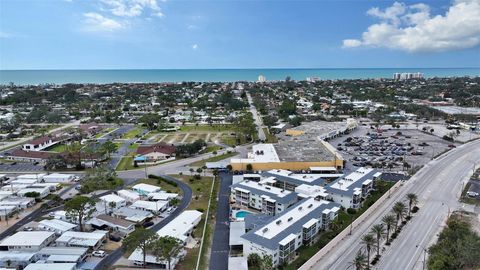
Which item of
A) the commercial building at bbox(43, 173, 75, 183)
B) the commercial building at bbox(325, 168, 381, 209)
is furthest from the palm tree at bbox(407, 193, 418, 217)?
the commercial building at bbox(43, 173, 75, 183)

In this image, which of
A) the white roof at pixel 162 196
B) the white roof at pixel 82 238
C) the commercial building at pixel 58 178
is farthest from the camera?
the commercial building at pixel 58 178

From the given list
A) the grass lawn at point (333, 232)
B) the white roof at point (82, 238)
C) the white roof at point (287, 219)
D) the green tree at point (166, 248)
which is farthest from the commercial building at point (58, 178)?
the grass lawn at point (333, 232)

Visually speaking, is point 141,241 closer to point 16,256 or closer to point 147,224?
point 147,224

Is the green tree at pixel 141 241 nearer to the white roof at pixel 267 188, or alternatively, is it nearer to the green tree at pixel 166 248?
the green tree at pixel 166 248

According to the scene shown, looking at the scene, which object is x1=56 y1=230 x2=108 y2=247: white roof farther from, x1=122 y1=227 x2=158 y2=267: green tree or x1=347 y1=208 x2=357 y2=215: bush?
x1=347 y1=208 x2=357 y2=215: bush

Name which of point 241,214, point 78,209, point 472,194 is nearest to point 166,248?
point 241,214
